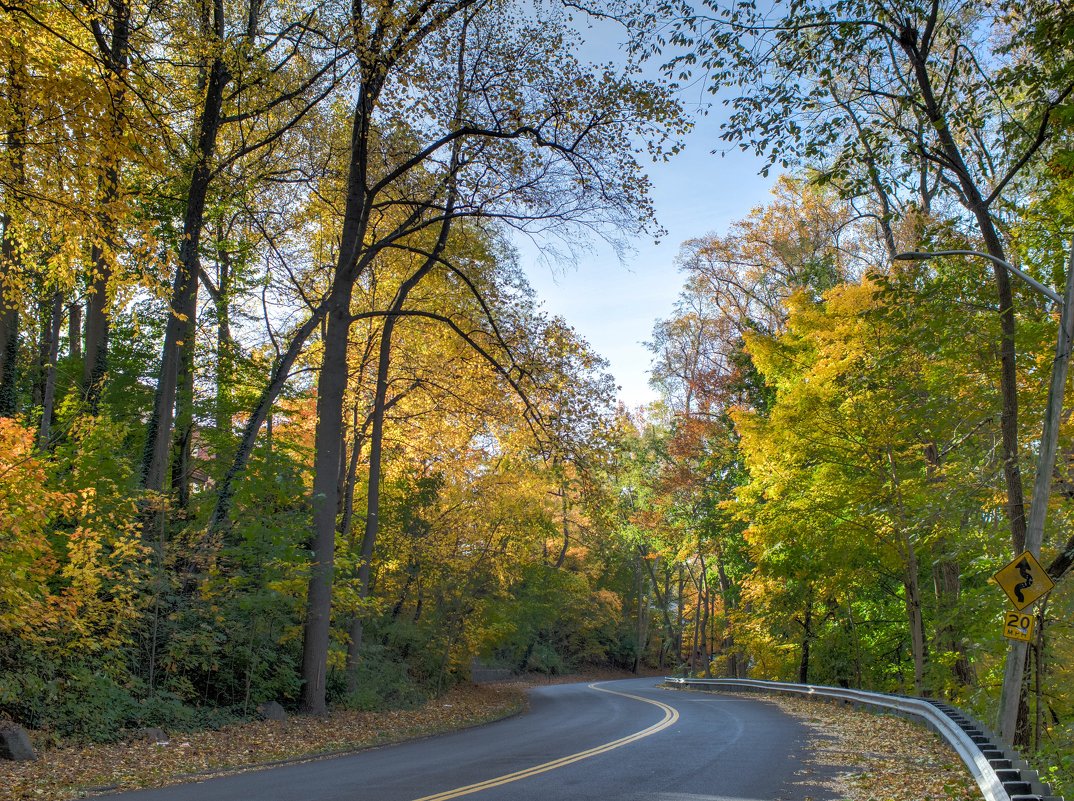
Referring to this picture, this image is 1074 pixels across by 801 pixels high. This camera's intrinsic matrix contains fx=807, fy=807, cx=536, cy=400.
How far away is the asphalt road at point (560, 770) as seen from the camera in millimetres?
8367

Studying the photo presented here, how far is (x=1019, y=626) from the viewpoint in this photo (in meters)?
9.39

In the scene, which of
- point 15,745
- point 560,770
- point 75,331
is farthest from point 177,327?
point 75,331

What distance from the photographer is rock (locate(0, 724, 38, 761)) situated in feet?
A: 31.0

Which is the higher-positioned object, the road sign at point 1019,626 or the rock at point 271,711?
the road sign at point 1019,626

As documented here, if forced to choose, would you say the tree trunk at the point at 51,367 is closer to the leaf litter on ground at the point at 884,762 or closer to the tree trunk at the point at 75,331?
the tree trunk at the point at 75,331

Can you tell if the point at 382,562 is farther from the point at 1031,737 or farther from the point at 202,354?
the point at 1031,737

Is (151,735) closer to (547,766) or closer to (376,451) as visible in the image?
(547,766)

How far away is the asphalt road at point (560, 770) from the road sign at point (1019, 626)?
2909mm

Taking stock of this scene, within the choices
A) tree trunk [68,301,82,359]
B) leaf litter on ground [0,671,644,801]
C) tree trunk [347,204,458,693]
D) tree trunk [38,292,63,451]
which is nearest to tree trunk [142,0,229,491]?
leaf litter on ground [0,671,644,801]

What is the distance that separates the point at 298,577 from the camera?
15.0m

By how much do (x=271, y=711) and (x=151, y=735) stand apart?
3277 mm

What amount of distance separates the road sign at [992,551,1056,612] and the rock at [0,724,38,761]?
38.4ft

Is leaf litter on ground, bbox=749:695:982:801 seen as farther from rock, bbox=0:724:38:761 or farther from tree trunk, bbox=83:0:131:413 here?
tree trunk, bbox=83:0:131:413

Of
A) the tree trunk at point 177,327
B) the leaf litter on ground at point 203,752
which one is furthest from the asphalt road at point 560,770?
the tree trunk at point 177,327
